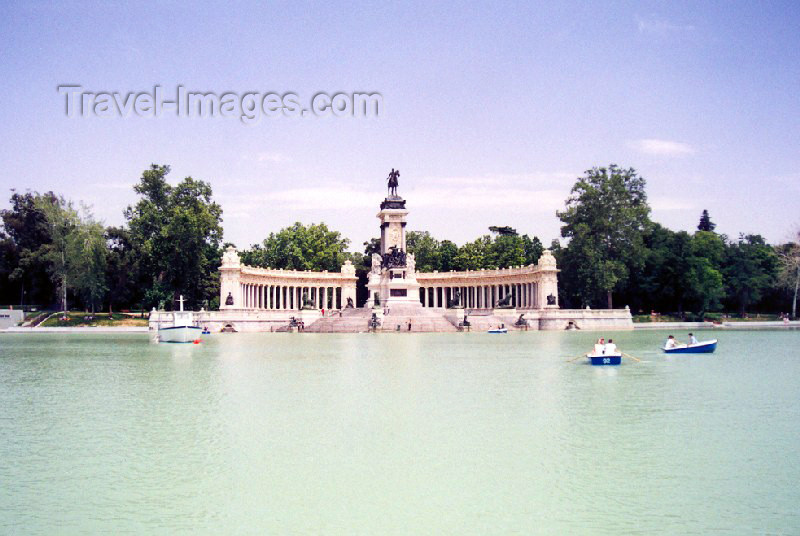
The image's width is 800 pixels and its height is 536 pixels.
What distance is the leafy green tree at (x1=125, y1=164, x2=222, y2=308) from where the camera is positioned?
71.8 metres

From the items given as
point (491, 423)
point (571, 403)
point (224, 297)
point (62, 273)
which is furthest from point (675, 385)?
point (62, 273)

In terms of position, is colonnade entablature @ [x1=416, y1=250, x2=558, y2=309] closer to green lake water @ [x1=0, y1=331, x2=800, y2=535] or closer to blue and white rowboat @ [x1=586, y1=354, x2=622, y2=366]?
blue and white rowboat @ [x1=586, y1=354, x2=622, y2=366]

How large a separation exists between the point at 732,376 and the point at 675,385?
13.4 ft

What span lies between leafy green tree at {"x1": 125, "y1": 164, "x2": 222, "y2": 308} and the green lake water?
4525cm

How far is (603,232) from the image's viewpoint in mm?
75625

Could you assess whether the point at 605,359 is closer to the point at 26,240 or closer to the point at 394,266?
the point at 394,266

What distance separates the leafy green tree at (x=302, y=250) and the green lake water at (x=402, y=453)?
2555 inches

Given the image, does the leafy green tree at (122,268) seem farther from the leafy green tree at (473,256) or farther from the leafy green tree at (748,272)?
the leafy green tree at (748,272)

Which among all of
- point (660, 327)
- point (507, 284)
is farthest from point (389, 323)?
point (660, 327)

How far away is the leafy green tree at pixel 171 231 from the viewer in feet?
236

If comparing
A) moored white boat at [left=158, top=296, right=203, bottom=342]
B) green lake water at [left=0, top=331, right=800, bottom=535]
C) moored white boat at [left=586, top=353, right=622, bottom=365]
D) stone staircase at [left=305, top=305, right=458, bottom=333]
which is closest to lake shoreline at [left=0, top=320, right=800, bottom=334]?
stone staircase at [left=305, top=305, right=458, bottom=333]

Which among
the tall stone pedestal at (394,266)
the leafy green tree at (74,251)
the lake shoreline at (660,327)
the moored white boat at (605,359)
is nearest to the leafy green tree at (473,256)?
the tall stone pedestal at (394,266)

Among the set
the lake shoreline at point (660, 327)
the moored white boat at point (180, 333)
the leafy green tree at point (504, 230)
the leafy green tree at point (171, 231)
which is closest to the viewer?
the moored white boat at point (180, 333)

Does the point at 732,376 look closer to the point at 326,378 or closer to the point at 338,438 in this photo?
the point at 326,378
